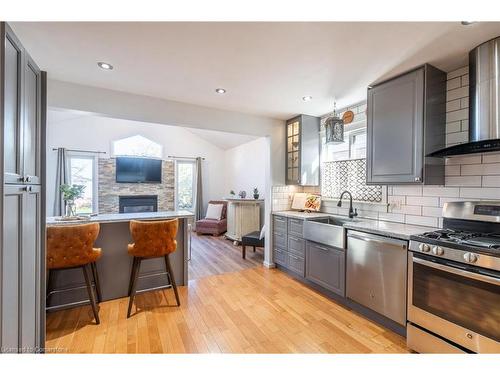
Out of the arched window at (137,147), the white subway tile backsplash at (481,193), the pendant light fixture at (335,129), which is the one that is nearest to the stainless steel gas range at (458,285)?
the white subway tile backsplash at (481,193)

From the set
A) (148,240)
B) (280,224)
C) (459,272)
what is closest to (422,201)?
(459,272)

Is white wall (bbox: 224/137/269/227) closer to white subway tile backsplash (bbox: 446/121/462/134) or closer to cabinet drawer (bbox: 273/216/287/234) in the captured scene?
cabinet drawer (bbox: 273/216/287/234)

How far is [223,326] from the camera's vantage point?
2.13 metres

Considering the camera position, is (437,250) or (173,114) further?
(173,114)

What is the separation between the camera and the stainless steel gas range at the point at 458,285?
1.42m

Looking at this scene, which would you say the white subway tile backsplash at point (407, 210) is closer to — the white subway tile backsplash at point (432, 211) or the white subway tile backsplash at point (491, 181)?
the white subway tile backsplash at point (432, 211)

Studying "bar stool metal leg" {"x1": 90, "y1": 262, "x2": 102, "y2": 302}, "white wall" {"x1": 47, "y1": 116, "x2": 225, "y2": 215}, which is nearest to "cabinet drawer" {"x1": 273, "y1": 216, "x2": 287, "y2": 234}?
"bar stool metal leg" {"x1": 90, "y1": 262, "x2": 102, "y2": 302}

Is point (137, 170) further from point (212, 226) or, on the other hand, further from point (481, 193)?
point (481, 193)

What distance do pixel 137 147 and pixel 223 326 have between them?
5693mm

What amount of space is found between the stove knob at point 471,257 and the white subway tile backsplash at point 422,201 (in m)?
0.90

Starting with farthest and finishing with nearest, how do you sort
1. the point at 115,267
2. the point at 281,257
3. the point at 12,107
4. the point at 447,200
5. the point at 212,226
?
1. the point at 212,226
2. the point at 281,257
3. the point at 115,267
4. the point at 447,200
5. the point at 12,107

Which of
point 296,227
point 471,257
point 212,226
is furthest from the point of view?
point 212,226

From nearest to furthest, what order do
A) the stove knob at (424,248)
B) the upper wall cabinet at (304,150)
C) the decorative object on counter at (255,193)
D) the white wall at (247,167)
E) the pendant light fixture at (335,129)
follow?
1. the stove knob at (424,248)
2. the pendant light fixture at (335,129)
3. the upper wall cabinet at (304,150)
4. the decorative object on counter at (255,193)
5. the white wall at (247,167)

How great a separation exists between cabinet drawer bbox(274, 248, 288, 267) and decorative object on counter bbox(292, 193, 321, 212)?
753mm
